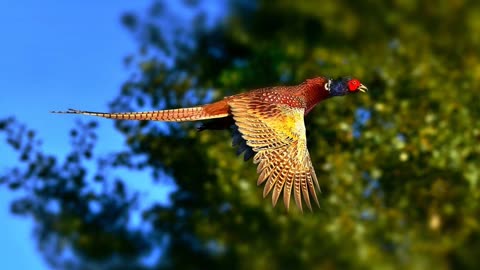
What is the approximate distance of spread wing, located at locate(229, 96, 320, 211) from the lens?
7504 mm

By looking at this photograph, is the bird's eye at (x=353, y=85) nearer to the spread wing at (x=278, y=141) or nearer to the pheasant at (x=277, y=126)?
the pheasant at (x=277, y=126)

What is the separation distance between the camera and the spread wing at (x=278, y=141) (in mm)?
7504

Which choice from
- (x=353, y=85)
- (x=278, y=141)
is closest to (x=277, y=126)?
(x=278, y=141)

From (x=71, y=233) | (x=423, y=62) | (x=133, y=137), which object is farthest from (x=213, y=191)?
(x=423, y=62)

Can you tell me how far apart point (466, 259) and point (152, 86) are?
6147 mm

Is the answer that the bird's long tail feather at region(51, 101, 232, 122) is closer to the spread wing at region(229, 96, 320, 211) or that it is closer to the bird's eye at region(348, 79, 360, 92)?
the spread wing at region(229, 96, 320, 211)

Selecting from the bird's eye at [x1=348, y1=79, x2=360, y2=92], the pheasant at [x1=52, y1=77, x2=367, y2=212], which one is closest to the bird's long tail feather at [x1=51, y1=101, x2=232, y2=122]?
the pheasant at [x1=52, y1=77, x2=367, y2=212]

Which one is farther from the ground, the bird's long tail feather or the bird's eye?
the bird's eye

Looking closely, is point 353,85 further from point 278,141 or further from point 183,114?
point 183,114

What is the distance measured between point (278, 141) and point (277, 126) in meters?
0.12

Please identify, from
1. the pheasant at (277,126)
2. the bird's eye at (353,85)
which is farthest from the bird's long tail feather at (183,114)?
the bird's eye at (353,85)

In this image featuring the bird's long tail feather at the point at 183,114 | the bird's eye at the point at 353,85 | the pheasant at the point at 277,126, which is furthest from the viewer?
the bird's eye at the point at 353,85

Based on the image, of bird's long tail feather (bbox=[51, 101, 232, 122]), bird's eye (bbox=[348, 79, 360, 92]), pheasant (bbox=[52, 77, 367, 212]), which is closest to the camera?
bird's long tail feather (bbox=[51, 101, 232, 122])

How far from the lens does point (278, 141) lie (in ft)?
25.0
